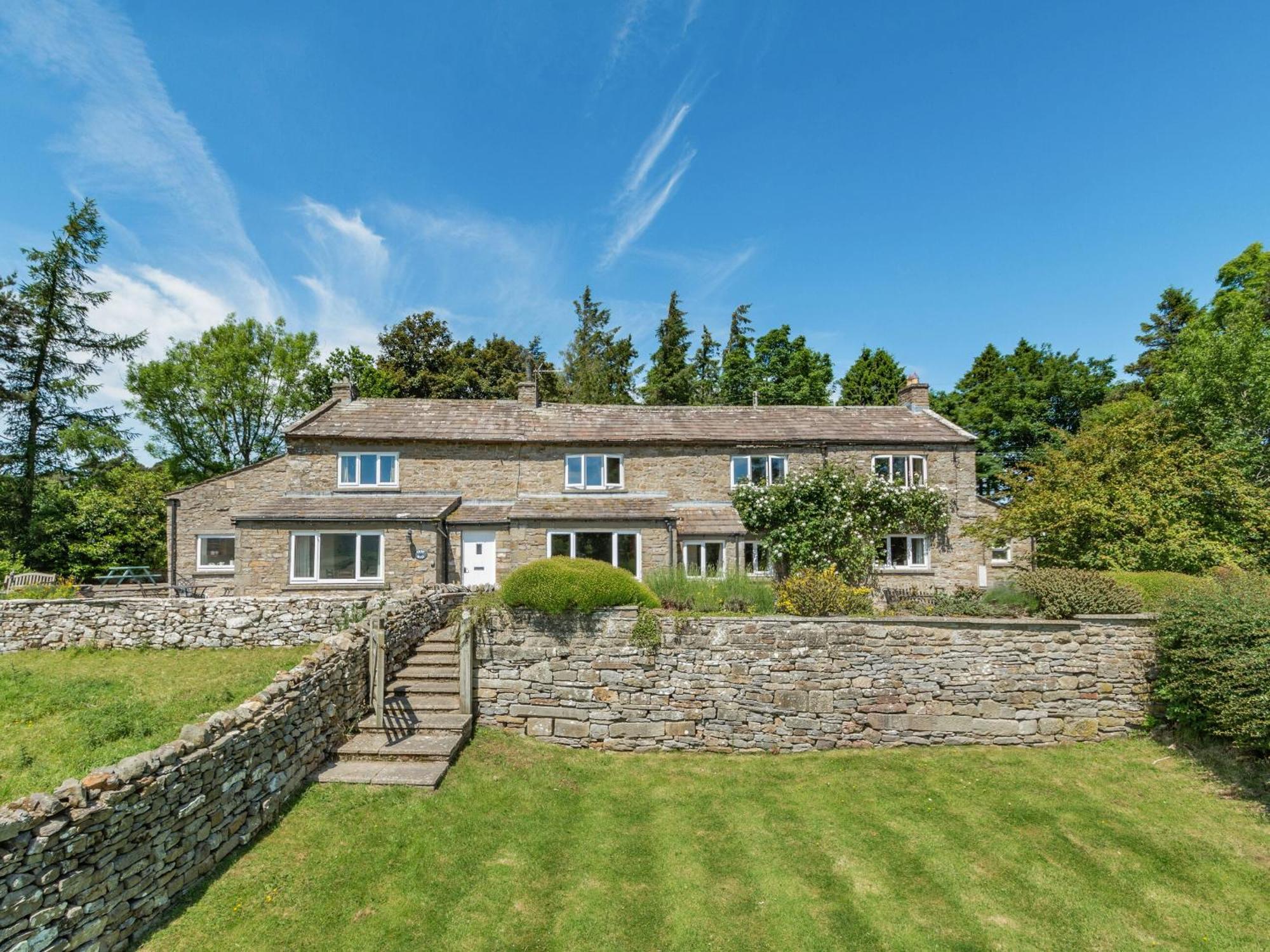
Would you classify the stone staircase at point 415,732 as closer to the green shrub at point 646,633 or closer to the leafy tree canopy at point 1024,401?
the green shrub at point 646,633

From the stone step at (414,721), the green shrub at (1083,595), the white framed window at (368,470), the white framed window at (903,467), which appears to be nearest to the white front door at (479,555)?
the white framed window at (368,470)

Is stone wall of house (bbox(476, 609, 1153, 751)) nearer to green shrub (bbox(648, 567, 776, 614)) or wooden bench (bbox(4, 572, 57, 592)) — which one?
green shrub (bbox(648, 567, 776, 614))

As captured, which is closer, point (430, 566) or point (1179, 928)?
point (1179, 928)

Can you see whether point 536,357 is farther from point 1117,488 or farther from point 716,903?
point 716,903

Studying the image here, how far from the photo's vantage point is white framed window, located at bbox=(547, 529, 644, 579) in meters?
19.5

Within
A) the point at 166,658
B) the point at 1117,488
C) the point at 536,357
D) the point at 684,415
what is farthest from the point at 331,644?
the point at 536,357

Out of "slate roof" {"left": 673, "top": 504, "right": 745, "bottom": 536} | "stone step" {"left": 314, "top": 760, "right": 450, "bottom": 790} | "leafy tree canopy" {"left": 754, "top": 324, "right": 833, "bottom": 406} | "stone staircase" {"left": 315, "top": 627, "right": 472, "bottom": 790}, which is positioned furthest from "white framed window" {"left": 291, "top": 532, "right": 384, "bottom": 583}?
"leafy tree canopy" {"left": 754, "top": 324, "right": 833, "bottom": 406}

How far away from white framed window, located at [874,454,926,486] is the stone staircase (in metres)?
17.0

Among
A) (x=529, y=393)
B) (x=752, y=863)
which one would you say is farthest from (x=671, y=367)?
(x=752, y=863)

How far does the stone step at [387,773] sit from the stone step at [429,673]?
7.47 ft

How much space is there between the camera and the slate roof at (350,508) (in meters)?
18.6

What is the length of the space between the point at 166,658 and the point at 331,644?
645 cm

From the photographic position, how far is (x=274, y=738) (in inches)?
295

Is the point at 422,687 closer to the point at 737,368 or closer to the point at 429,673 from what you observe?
the point at 429,673
